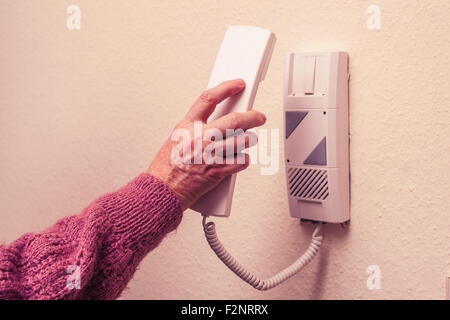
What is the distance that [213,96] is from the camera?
19.3 inches

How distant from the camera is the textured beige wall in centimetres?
49

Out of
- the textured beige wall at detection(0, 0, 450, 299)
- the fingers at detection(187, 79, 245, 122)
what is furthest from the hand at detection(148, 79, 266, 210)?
the textured beige wall at detection(0, 0, 450, 299)

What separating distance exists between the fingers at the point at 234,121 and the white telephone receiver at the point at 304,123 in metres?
0.02

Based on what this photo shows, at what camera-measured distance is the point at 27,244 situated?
490 mm

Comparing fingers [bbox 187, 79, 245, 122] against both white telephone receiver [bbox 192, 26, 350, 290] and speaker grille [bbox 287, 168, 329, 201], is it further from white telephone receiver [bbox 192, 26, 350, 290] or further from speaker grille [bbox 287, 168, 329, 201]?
speaker grille [bbox 287, 168, 329, 201]

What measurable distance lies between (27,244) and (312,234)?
0.33 metres

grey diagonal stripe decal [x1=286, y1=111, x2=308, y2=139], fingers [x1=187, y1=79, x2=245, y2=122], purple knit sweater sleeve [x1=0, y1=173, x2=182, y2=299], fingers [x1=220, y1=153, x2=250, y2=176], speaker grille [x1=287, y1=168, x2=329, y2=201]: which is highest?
fingers [x1=187, y1=79, x2=245, y2=122]

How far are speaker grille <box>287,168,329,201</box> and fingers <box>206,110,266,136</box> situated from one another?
0.33ft

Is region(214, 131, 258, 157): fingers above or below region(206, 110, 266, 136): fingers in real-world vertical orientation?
below

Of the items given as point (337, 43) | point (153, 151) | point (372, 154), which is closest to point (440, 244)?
point (372, 154)

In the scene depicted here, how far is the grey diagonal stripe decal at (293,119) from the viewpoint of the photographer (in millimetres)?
530

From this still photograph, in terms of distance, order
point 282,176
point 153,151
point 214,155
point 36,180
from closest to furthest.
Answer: point 214,155 → point 282,176 → point 153,151 → point 36,180

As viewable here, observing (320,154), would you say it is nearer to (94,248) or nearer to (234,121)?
(234,121)
